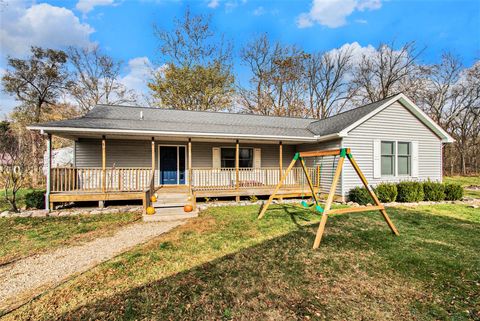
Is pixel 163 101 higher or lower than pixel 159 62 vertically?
lower

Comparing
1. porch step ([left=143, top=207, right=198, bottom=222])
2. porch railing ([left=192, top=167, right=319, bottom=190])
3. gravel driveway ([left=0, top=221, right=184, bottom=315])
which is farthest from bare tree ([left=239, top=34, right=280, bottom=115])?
gravel driveway ([left=0, top=221, right=184, bottom=315])

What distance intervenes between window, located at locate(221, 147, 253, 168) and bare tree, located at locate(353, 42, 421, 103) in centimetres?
2174

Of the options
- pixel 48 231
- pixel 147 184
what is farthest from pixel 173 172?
pixel 48 231

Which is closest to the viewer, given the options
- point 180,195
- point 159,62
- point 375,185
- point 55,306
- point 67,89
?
point 55,306

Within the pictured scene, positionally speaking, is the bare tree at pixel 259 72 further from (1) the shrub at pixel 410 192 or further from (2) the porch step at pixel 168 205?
(2) the porch step at pixel 168 205

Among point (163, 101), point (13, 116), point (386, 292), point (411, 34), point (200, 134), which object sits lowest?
point (386, 292)

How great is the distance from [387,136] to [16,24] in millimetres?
20995

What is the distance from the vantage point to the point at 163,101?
69.1 ft

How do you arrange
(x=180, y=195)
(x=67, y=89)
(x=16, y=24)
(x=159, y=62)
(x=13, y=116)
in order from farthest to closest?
(x=159, y=62), (x=67, y=89), (x=13, y=116), (x=16, y=24), (x=180, y=195)

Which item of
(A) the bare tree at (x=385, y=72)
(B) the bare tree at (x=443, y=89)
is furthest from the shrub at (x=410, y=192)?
(B) the bare tree at (x=443, y=89)

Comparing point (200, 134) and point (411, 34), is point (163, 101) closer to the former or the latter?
point (200, 134)

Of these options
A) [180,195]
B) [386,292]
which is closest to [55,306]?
[386,292]

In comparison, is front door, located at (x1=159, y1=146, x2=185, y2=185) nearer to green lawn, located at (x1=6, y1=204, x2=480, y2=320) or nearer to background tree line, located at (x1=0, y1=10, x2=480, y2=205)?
green lawn, located at (x1=6, y1=204, x2=480, y2=320)

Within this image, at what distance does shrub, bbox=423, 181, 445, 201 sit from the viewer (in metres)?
9.59
